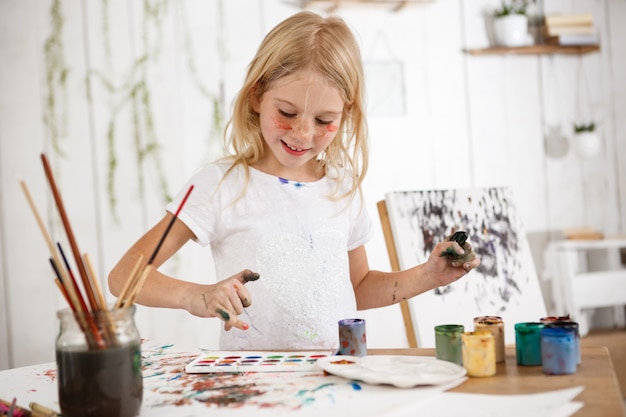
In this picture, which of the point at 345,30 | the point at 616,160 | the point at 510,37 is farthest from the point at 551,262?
the point at 345,30

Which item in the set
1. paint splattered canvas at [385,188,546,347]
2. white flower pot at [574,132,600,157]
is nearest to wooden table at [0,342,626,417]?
paint splattered canvas at [385,188,546,347]

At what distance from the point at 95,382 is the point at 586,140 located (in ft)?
10.2

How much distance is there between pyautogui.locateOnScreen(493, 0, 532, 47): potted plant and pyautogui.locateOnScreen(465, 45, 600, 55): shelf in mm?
31

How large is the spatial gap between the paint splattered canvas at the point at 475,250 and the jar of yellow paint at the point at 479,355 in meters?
0.78

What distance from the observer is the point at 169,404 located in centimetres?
99

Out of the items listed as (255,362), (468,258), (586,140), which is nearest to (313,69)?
(468,258)

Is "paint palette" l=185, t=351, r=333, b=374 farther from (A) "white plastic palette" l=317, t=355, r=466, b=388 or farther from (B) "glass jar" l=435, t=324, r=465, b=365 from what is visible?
(B) "glass jar" l=435, t=324, r=465, b=365

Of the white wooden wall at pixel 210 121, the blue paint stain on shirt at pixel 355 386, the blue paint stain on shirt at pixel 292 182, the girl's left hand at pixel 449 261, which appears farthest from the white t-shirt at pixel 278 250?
the white wooden wall at pixel 210 121

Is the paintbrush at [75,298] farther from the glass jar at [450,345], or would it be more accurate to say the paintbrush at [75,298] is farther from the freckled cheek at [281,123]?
the freckled cheek at [281,123]

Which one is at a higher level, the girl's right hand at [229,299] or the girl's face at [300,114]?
the girl's face at [300,114]

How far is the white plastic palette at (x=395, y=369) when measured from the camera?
40.4 inches

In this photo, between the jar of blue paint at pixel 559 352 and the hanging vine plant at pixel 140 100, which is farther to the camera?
the hanging vine plant at pixel 140 100

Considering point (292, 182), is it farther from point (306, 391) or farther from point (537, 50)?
point (537, 50)

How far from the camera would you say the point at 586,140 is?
343cm
